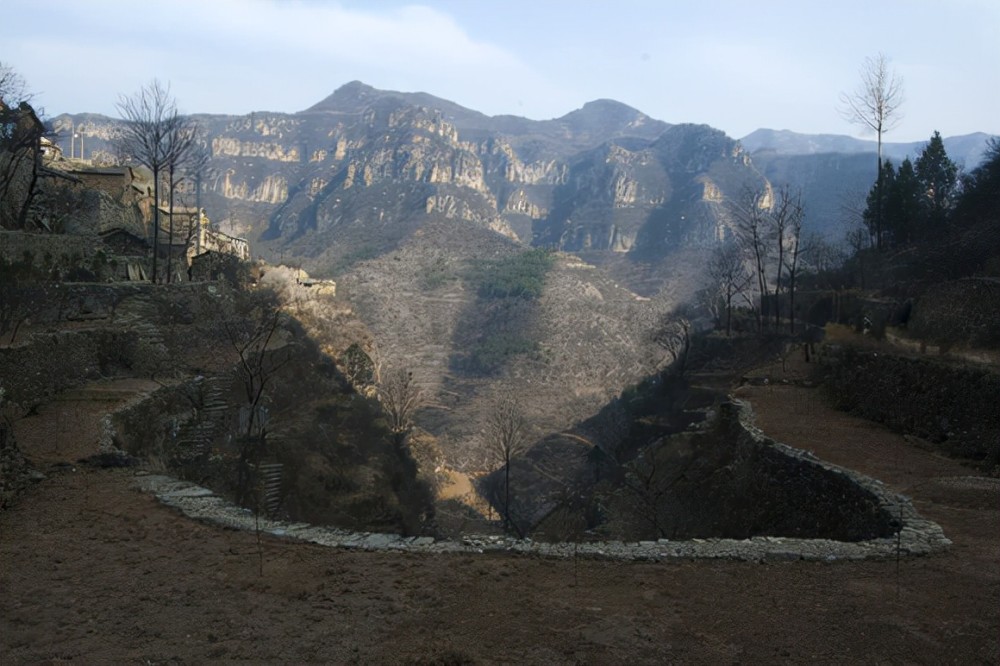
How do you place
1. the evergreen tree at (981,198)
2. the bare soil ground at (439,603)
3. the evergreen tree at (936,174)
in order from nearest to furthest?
the bare soil ground at (439,603), the evergreen tree at (981,198), the evergreen tree at (936,174)

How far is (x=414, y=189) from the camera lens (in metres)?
146

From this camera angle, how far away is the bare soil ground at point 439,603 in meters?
6.52

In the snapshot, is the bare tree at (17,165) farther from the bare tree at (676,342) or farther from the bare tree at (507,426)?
the bare tree at (676,342)

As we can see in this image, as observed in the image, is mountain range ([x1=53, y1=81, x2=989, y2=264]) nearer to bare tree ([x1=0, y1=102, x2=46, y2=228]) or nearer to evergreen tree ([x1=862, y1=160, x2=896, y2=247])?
evergreen tree ([x1=862, y1=160, x2=896, y2=247])

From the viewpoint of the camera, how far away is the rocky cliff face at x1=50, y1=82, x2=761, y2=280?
13725 centimetres

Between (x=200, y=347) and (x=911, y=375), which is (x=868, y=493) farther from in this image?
Answer: (x=200, y=347)

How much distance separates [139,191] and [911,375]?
4535cm

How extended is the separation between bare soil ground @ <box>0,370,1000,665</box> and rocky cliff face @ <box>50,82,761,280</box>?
106 metres

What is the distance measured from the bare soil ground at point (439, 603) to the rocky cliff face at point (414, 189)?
10623cm

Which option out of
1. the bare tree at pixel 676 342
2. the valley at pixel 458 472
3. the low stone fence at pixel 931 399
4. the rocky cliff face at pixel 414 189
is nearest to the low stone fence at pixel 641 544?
the valley at pixel 458 472

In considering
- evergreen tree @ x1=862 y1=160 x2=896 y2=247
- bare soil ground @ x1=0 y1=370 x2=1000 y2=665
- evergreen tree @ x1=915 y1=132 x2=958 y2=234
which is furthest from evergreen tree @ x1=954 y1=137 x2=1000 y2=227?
bare soil ground @ x1=0 y1=370 x2=1000 y2=665

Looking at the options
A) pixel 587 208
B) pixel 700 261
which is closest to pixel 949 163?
pixel 700 261

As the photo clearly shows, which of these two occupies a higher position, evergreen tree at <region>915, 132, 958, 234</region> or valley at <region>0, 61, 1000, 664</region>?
evergreen tree at <region>915, 132, 958, 234</region>

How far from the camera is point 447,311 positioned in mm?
94688
